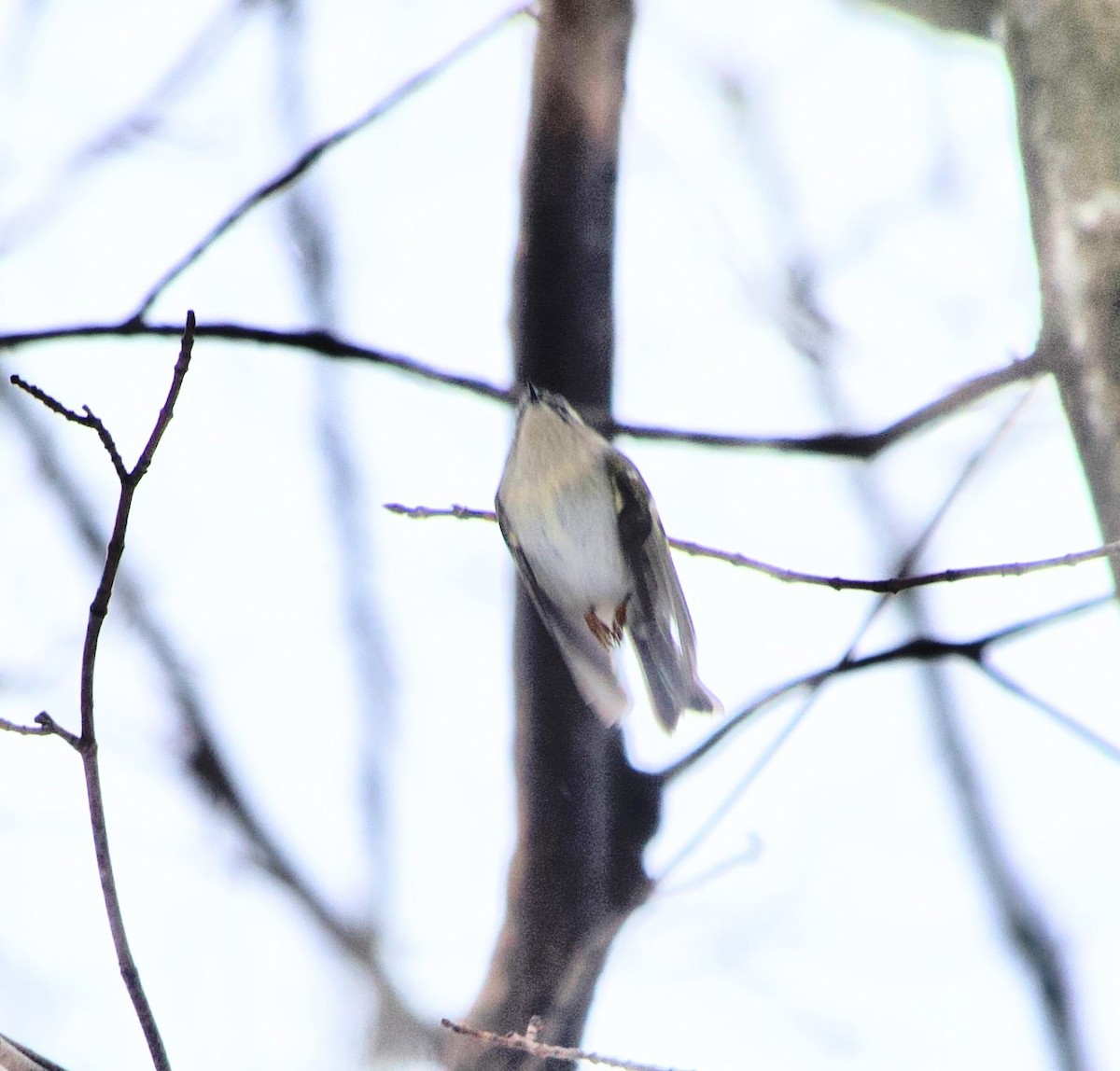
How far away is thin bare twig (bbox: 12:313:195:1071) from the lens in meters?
1.10

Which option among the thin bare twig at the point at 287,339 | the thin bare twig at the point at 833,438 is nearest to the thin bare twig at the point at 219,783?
the thin bare twig at the point at 287,339

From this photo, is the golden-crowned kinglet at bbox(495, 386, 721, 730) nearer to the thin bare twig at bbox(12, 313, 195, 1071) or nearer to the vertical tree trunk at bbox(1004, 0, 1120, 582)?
the vertical tree trunk at bbox(1004, 0, 1120, 582)

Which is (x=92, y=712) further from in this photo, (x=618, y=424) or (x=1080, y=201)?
(x=1080, y=201)

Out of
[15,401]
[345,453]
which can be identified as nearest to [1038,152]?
[345,453]

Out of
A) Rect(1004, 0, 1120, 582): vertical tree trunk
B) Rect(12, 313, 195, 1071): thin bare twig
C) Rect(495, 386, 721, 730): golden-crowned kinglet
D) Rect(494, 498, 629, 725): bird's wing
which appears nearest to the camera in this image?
Rect(12, 313, 195, 1071): thin bare twig

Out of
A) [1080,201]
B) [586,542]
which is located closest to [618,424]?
[586,542]

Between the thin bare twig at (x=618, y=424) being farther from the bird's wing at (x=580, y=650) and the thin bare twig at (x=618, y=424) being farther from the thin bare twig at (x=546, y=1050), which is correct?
the thin bare twig at (x=546, y=1050)

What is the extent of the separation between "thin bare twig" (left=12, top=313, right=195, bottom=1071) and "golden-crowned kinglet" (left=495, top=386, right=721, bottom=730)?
2.67ft

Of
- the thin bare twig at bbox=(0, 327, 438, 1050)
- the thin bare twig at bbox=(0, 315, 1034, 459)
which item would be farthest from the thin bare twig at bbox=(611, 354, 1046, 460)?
the thin bare twig at bbox=(0, 327, 438, 1050)

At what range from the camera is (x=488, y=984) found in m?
1.77

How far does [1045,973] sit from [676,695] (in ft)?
2.64

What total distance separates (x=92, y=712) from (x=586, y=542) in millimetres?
993

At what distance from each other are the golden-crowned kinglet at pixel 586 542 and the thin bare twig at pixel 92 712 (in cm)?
81

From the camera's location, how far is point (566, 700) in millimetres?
1950
